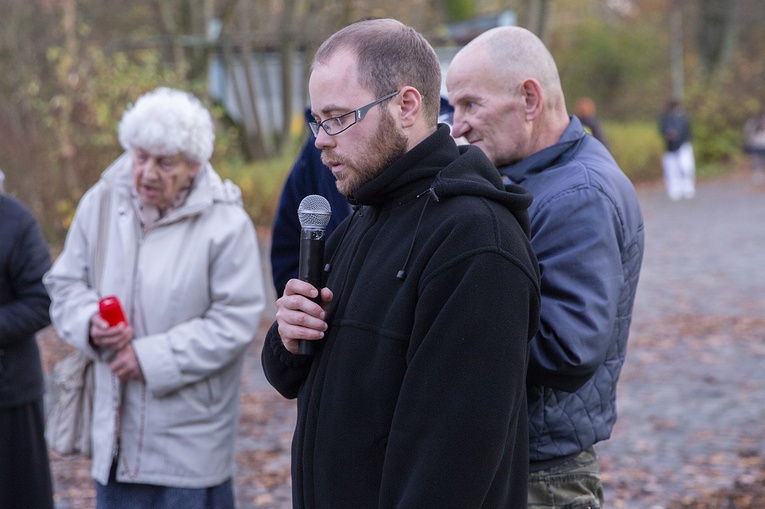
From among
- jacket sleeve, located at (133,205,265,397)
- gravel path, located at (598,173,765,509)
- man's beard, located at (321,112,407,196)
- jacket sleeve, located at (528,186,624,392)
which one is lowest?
gravel path, located at (598,173,765,509)

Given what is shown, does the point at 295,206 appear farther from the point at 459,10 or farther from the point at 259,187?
the point at 459,10

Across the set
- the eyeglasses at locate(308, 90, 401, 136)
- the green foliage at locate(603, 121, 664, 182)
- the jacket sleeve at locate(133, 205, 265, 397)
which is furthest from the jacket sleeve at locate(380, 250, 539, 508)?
the green foliage at locate(603, 121, 664, 182)

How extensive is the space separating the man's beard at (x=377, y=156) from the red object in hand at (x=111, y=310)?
5.72 ft

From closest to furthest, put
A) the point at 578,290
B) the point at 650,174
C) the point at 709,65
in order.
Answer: the point at 578,290 < the point at 650,174 < the point at 709,65

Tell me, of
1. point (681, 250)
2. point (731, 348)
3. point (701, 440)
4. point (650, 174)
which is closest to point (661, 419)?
point (701, 440)

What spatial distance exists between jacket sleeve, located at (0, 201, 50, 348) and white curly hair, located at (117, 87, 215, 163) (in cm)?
69

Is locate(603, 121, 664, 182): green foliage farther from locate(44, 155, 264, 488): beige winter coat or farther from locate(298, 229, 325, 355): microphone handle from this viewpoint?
locate(298, 229, 325, 355): microphone handle

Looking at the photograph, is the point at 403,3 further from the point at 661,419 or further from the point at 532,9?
the point at 661,419

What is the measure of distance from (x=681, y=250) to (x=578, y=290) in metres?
13.6

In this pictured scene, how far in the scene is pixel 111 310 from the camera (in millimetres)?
3725

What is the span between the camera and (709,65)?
124 feet

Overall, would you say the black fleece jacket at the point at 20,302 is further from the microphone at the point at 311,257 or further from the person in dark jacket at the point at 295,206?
the microphone at the point at 311,257

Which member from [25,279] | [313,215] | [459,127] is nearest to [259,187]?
[25,279]

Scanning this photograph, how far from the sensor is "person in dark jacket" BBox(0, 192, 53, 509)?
13.7ft
